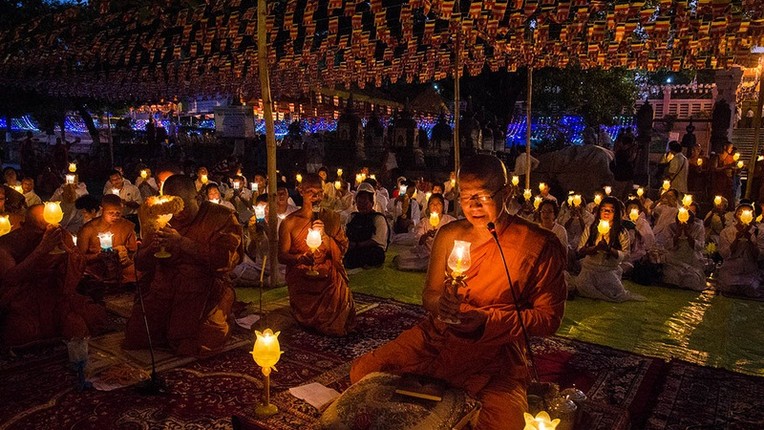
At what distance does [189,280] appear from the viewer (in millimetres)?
5309

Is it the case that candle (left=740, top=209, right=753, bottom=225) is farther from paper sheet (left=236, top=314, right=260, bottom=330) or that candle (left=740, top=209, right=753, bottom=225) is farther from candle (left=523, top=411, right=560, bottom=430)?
paper sheet (left=236, top=314, right=260, bottom=330)

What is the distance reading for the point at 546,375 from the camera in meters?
5.06

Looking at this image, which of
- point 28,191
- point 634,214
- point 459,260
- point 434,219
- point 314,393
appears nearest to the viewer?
point 459,260

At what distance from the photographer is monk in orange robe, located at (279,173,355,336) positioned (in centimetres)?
600

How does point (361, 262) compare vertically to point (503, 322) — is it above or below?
below

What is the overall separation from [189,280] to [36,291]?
155cm

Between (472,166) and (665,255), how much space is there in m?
6.65

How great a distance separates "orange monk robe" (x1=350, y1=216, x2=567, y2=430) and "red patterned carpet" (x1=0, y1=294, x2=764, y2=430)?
62cm

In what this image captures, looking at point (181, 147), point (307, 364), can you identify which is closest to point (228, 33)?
point (307, 364)

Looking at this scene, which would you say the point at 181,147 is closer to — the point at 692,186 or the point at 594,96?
the point at 594,96

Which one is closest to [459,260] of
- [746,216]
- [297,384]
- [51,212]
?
[297,384]

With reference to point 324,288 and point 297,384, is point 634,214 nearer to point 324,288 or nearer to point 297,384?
point 324,288

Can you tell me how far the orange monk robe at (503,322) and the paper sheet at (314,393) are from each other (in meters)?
1.29

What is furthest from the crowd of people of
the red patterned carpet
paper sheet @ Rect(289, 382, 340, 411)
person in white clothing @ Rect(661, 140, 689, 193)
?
person in white clothing @ Rect(661, 140, 689, 193)
